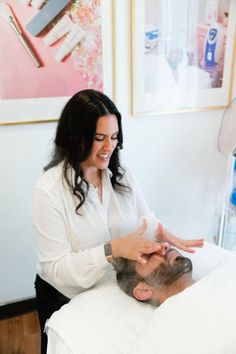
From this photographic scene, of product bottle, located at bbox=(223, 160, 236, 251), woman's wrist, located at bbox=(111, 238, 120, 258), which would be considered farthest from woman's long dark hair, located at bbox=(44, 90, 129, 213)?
product bottle, located at bbox=(223, 160, 236, 251)

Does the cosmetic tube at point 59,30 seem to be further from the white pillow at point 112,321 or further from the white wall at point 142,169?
the white pillow at point 112,321

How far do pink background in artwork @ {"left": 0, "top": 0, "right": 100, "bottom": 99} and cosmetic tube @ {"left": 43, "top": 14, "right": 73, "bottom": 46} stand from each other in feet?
0.07

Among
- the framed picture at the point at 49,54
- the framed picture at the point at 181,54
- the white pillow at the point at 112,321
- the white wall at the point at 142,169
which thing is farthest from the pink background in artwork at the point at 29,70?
the white pillow at the point at 112,321

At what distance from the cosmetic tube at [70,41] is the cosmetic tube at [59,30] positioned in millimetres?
22

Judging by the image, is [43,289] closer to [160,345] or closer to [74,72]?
[160,345]

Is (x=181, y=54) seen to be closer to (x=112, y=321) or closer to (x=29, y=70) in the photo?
(x=29, y=70)

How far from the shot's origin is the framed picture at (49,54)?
4.64 ft

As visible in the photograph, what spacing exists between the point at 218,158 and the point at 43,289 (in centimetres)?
136

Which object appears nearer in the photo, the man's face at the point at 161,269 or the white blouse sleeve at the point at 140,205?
the man's face at the point at 161,269

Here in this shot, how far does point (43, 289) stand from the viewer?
1.24 metres

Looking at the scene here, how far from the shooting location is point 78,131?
3.54 feet

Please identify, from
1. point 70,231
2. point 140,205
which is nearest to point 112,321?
point 70,231

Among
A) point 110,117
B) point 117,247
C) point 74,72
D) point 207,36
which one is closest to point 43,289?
point 117,247

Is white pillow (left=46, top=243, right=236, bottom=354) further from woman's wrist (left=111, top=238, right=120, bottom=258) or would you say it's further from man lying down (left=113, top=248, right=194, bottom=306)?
woman's wrist (left=111, top=238, right=120, bottom=258)
